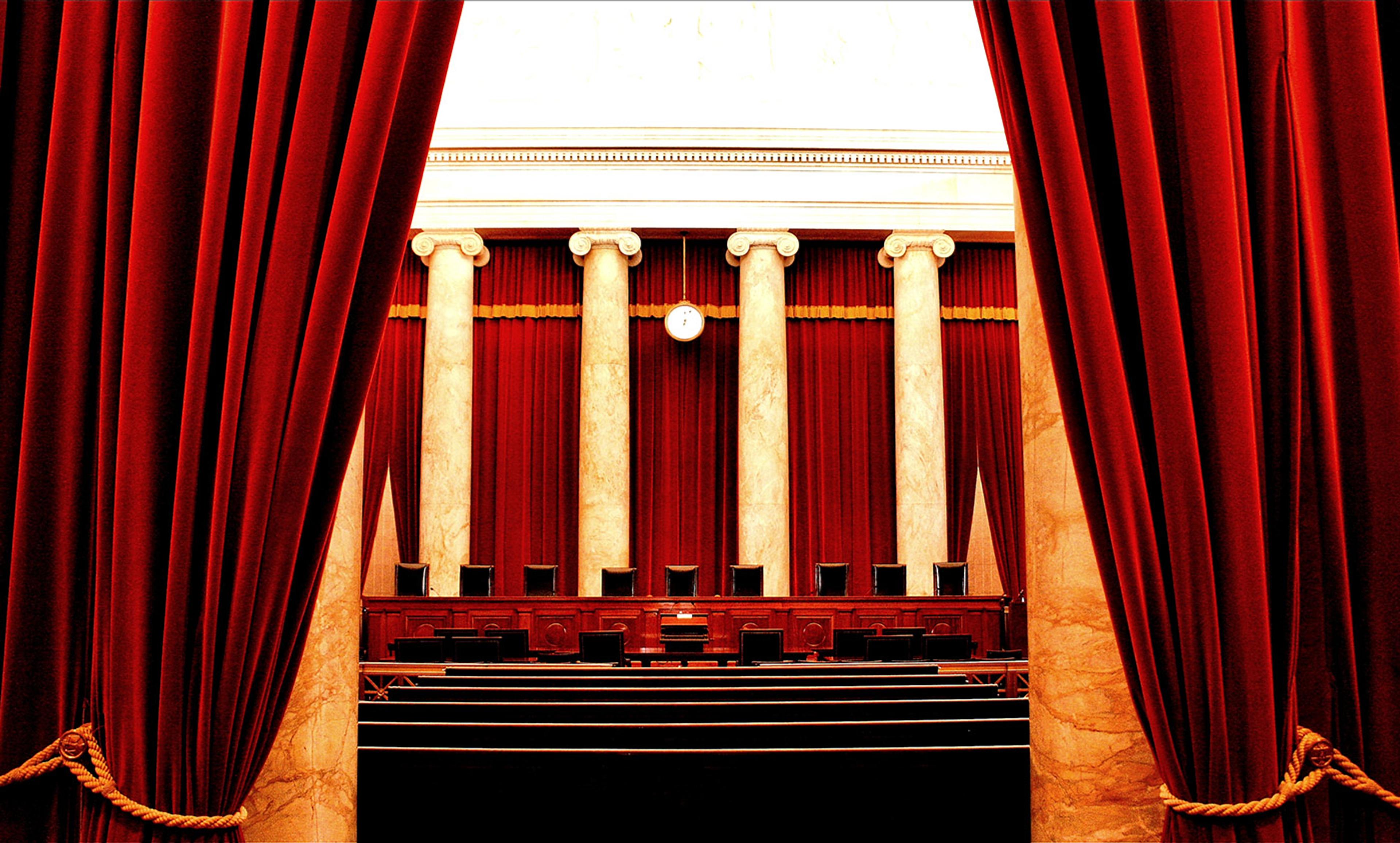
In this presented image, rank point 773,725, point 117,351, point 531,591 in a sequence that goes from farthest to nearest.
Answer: point 531,591 < point 773,725 < point 117,351

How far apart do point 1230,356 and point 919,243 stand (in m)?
10.2

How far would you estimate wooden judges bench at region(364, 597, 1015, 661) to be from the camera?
9.62 metres

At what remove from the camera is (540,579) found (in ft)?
34.9

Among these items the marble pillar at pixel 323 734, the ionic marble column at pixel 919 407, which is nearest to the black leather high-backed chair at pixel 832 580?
the ionic marble column at pixel 919 407

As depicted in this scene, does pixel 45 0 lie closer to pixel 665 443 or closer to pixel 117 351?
pixel 117 351

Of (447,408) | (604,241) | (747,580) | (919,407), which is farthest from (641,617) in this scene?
(604,241)

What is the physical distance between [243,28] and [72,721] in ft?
5.53

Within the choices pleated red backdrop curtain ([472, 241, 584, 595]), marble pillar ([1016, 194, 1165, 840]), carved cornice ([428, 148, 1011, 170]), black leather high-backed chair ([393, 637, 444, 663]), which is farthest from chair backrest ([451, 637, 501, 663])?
carved cornice ([428, 148, 1011, 170])

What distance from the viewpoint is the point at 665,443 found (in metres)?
12.7

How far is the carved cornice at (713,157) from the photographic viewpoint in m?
11.9

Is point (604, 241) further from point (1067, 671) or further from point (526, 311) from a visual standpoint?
point (1067, 671)

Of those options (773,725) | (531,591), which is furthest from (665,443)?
(773,725)

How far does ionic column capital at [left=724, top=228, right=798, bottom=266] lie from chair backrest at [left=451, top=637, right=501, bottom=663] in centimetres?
649

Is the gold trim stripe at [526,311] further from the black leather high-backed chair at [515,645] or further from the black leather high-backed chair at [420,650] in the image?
the black leather high-backed chair at [420,650]
